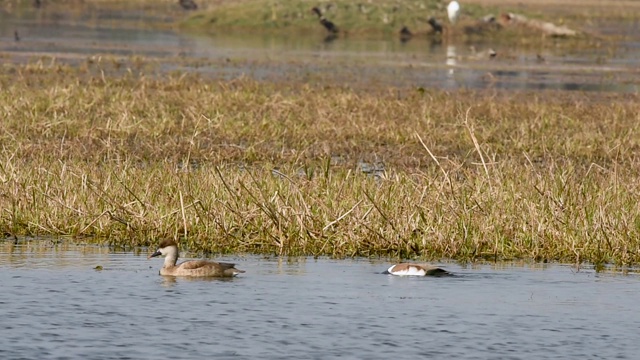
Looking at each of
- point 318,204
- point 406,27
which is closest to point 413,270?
point 318,204

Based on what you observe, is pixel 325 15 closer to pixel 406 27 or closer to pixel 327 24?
pixel 327 24

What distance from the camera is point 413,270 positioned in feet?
36.6

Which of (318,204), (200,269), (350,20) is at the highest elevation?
(350,20)

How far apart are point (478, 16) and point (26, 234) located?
151 feet

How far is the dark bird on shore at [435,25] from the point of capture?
55.5 m

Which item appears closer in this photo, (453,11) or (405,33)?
(453,11)

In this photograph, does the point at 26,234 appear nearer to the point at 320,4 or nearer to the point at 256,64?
the point at 256,64

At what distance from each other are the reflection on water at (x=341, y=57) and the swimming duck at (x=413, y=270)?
19.2 m

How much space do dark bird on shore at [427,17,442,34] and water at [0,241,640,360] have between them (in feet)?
145

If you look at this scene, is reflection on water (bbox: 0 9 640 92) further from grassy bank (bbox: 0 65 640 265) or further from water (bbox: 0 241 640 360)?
water (bbox: 0 241 640 360)

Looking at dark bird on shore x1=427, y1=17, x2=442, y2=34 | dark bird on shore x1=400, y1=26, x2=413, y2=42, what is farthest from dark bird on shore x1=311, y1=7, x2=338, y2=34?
dark bird on shore x1=427, y1=17, x2=442, y2=34

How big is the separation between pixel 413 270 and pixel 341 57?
29.4 metres

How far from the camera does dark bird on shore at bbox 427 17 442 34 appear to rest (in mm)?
55500

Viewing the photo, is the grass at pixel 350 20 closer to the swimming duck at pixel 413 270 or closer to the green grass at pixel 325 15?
the green grass at pixel 325 15
